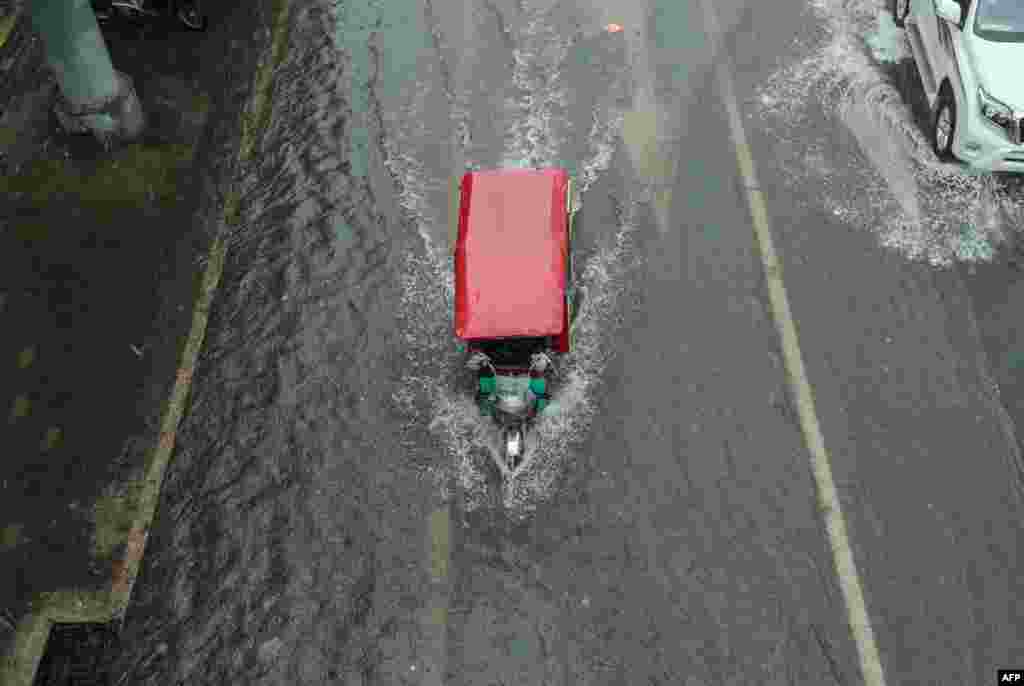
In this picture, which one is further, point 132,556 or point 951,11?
point 951,11

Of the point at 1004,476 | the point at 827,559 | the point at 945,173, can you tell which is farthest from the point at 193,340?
the point at 945,173

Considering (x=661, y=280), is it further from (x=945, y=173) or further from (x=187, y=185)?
(x=187, y=185)

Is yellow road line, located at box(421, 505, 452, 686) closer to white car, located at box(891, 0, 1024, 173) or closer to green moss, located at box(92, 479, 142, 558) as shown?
green moss, located at box(92, 479, 142, 558)

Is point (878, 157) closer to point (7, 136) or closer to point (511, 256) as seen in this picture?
point (511, 256)

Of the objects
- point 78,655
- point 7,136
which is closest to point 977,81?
point 78,655

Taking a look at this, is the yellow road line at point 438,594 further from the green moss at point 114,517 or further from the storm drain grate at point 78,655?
the green moss at point 114,517

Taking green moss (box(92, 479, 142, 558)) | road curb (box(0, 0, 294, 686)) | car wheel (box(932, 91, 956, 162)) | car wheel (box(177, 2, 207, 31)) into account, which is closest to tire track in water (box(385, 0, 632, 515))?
road curb (box(0, 0, 294, 686))

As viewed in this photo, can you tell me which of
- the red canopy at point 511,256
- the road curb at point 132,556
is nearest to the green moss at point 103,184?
the road curb at point 132,556
